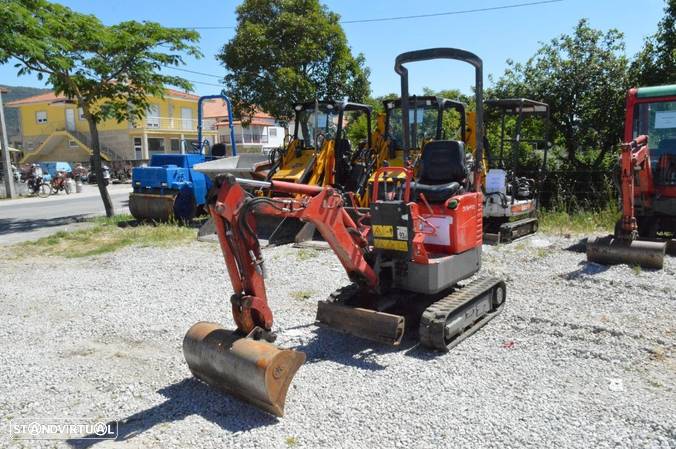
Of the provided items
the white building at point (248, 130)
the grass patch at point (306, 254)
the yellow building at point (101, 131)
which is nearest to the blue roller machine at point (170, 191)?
the grass patch at point (306, 254)

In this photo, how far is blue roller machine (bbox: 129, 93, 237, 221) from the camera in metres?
13.2

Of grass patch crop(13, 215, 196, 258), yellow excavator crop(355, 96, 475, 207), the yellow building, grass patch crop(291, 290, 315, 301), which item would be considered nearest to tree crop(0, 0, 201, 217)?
grass patch crop(13, 215, 196, 258)

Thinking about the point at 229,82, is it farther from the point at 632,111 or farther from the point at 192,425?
the point at 192,425

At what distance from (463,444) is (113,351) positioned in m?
3.56

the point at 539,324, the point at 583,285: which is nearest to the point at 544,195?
the point at 583,285

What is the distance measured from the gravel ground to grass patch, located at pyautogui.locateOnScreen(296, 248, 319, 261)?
4.54ft

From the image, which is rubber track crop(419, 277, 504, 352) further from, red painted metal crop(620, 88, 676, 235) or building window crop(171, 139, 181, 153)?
building window crop(171, 139, 181, 153)

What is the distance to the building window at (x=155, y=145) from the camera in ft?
148

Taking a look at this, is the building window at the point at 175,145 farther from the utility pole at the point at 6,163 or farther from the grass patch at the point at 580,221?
the grass patch at the point at 580,221

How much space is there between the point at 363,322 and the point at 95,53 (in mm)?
12324

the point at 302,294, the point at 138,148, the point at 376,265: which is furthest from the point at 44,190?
the point at 376,265

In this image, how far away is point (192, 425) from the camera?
3.95 meters

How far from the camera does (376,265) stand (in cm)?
546

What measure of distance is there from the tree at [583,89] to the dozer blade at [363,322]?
11.2 metres
